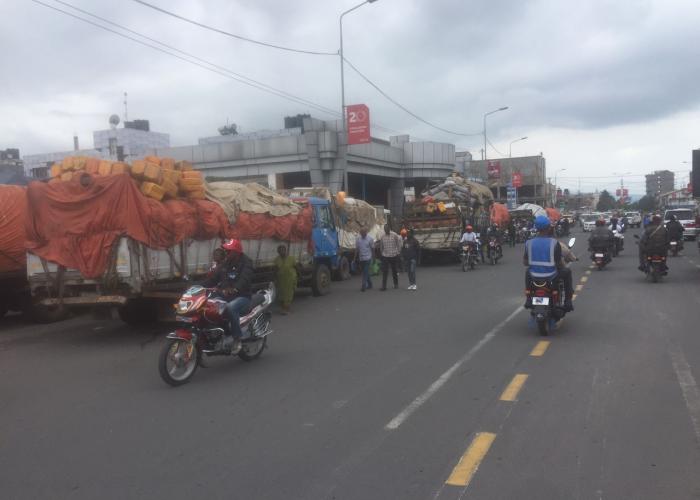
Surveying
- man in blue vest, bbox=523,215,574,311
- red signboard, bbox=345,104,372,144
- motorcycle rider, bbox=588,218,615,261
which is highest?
red signboard, bbox=345,104,372,144

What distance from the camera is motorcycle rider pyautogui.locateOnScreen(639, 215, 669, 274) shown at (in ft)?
53.6

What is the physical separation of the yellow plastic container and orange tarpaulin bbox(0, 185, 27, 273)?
3419mm

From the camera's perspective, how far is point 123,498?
14.2 ft

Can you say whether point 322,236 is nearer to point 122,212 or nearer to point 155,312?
point 155,312

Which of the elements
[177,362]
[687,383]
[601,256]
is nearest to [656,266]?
[601,256]

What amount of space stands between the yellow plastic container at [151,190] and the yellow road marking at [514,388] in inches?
263

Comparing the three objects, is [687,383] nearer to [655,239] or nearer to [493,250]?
[655,239]

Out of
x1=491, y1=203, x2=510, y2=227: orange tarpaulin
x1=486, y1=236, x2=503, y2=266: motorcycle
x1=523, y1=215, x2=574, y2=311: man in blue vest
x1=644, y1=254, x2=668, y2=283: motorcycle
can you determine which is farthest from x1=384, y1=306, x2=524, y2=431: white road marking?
x1=491, y1=203, x2=510, y2=227: orange tarpaulin

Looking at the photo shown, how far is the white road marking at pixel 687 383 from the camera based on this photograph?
562 centimetres

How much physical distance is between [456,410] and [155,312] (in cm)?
735

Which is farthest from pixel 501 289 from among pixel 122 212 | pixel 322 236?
pixel 122 212

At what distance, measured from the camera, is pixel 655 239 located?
16406 millimetres

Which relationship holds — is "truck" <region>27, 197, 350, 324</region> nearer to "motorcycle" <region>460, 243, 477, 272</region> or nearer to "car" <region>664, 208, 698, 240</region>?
"motorcycle" <region>460, 243, 477, 272</region>

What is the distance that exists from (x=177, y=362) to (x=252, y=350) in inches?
58.9
